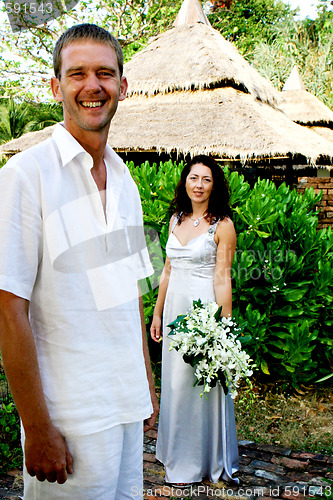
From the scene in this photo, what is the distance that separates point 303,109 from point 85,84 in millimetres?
18065

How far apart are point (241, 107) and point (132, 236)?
35.2ft

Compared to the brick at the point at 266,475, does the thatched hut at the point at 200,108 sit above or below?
above

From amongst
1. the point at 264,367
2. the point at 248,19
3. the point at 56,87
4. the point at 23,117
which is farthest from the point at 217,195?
the point at 248,19

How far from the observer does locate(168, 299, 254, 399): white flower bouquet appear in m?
3.06

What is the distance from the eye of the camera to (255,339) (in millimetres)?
4582

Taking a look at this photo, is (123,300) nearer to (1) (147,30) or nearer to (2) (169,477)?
(2) (169,477)

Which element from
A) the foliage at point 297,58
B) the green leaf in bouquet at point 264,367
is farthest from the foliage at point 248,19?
the green leaf in bouquet at point 264,367

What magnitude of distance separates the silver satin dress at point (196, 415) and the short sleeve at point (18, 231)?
2291 mm

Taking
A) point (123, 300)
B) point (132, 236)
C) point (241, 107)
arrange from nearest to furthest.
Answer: point (123, 300) < point (132, 236) < point (241, 107)

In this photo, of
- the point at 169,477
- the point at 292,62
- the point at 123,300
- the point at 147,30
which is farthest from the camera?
the point at 292,62

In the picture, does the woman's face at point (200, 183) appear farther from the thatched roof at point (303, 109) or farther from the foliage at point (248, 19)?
the foliage at point (248, 19)

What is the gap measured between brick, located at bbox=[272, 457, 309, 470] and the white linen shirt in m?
2.62

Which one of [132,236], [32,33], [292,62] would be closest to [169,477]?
[132,236]

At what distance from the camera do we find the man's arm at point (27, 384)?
52.5 inches
